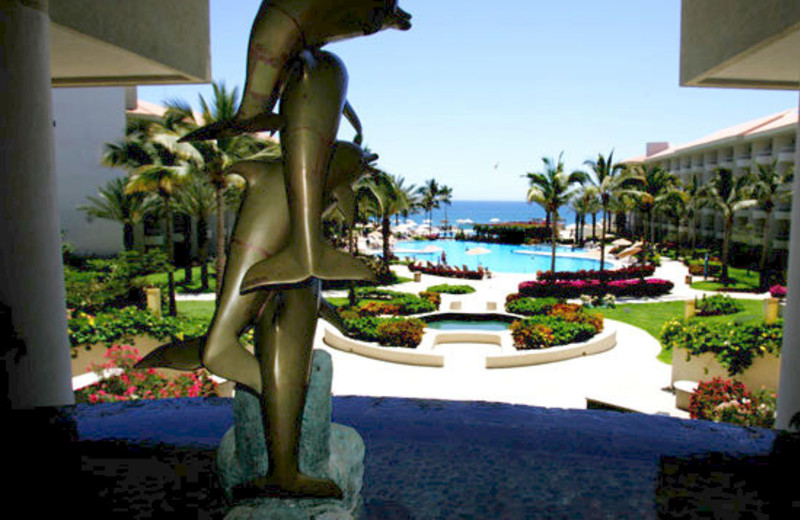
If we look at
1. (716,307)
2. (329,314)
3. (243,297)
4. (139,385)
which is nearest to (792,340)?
(329,314)

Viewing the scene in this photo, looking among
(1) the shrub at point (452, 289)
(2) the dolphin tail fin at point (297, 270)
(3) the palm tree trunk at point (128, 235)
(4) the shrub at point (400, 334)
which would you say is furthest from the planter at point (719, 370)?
(3) the palm tree trunk at point (128, 235)

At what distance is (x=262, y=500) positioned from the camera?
4.61 metres

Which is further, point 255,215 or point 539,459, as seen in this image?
point 539,459

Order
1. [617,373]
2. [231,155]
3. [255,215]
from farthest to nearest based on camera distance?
[231,155]
[617,373]
[255,215]

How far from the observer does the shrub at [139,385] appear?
10281 millimetres

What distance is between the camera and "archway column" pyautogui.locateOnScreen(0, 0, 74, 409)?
6.44 meters

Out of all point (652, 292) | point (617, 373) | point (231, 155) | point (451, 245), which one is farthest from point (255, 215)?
point (451, 245)

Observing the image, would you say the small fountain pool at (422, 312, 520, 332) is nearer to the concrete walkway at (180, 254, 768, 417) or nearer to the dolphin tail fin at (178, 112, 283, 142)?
the concrete walkway at (180, 254, 768, 417)

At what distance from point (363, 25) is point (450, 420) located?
5.37m

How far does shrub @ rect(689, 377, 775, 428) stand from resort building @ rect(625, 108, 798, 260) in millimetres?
30971

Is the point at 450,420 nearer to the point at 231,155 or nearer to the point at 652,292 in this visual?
the point at 231,155

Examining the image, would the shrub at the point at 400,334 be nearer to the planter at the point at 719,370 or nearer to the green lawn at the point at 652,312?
the planter at the point at 719,370

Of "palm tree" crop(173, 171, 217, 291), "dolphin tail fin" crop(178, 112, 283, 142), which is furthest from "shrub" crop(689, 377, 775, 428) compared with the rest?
"palm tree" crop(173, 171, 217, 291)

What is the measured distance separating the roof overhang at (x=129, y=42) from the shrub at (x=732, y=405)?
1037 centimetres
